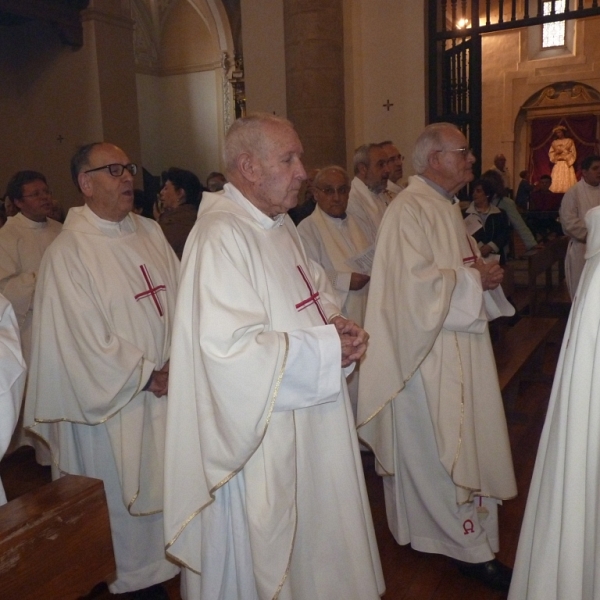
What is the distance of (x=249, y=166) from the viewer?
7.27ft

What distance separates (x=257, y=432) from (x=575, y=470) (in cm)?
89

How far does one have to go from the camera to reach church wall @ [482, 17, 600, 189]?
17672mm

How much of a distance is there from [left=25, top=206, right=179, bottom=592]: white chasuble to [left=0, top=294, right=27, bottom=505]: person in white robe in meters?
1.15

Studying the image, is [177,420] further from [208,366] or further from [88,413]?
[88,413]

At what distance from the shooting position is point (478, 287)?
9.87ft

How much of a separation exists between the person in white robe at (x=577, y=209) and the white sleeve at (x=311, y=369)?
6243 mm

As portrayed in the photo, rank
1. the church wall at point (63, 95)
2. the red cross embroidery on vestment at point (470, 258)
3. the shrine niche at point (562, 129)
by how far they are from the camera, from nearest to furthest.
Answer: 1. the red cross embroidery on vestment at point (470, 258)
2. the church wall at point (63, 95)
3. the shrine niche at point (562, 129)

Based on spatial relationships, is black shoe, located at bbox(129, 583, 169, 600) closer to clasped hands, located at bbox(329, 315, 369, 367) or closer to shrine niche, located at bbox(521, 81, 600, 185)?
clasped hands, located at bbox(329, 315, 369, 367)

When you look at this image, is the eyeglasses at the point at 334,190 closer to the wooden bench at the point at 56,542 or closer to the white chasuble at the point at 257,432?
the white chasuble at the point at 257,432

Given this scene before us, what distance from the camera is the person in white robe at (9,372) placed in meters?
1.54

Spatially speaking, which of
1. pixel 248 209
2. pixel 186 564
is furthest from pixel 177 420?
pixel 248 209

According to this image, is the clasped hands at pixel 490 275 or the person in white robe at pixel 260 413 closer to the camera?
the person in white robe at pixel 260 413

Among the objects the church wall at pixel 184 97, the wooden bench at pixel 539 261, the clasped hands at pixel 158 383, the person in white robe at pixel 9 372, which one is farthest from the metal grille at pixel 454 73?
the church wall at pixel 184 97

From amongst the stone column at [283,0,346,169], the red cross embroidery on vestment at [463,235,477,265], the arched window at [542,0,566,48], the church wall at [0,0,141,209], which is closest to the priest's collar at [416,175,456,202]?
the red cross embroidery on vestment at [463,235,477,265]
